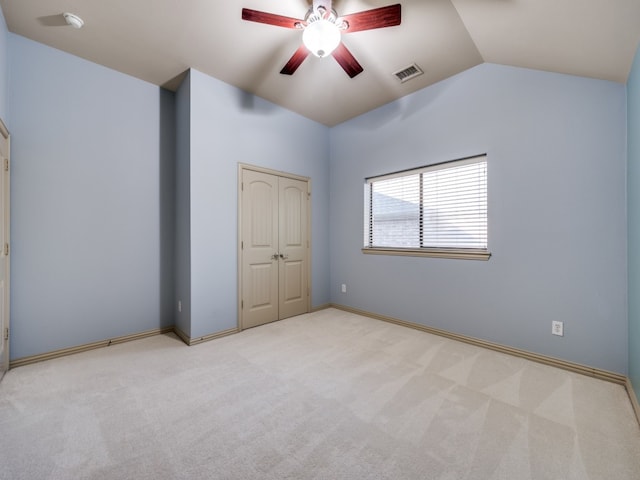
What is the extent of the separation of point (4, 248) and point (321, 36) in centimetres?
302

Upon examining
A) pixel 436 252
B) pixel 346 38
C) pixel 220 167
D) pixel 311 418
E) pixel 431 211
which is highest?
→ pixel 346 38

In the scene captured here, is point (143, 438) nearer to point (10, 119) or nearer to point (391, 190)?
point (10, 119)

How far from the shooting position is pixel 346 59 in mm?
2297

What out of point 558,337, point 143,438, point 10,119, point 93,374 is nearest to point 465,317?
point 558,337

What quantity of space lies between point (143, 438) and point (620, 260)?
11.7 ft

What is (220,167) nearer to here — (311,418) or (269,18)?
(269,18)

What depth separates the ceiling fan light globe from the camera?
6.13ft

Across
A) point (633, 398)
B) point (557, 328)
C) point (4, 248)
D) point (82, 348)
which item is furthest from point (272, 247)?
point (633, 398)

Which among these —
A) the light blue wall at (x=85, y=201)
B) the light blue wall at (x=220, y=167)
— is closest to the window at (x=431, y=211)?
the light blue wall at (x=220, y=167)

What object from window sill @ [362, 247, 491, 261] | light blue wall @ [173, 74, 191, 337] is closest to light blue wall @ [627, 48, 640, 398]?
window sill @ [362, 247, 491, 261]

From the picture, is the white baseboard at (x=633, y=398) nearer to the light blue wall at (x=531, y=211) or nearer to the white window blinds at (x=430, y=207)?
the light blue wall at (x=531, y=211)

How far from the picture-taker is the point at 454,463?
4.65 ft

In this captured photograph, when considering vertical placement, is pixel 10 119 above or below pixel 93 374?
above

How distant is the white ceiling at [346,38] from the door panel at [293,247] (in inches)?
54.0
